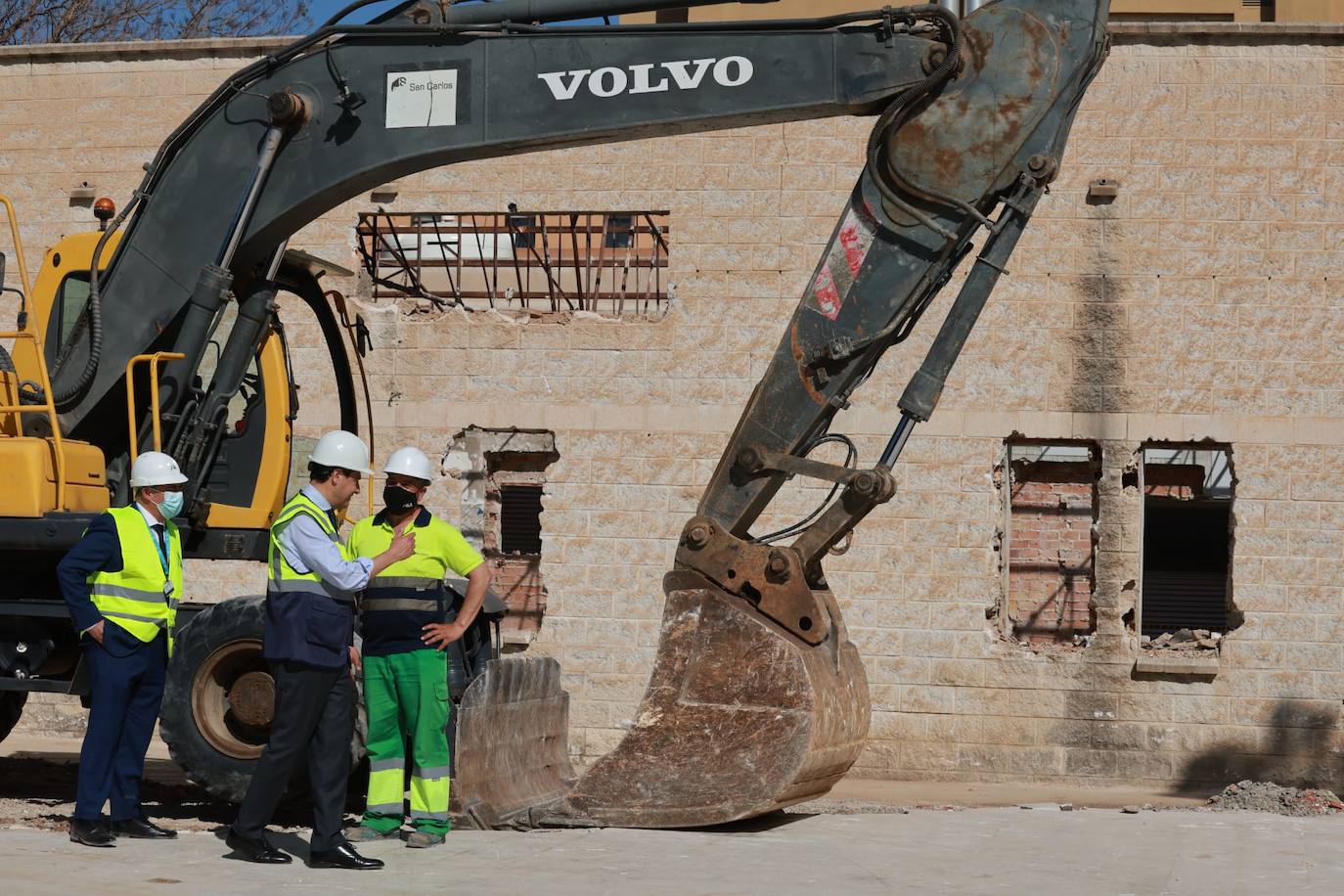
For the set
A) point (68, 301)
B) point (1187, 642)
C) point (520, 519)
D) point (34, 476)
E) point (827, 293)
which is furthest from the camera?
point (520, 519)

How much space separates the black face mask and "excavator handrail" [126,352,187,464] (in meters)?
1.73

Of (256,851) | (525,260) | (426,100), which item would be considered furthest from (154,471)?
(525,260)

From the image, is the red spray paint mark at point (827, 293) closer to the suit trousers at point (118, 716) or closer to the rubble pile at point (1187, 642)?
the suit trousers at point (118, 716)

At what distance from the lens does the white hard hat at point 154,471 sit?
814 cm

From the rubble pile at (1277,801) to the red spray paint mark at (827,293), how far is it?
4.65 m

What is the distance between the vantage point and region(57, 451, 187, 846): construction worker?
780 cm

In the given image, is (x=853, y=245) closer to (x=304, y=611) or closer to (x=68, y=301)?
(x=304, y=611)

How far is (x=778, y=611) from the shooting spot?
324 inches

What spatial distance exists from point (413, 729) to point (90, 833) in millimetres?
1430

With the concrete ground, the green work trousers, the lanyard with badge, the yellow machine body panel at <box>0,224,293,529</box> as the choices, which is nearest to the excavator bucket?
the concrete ground

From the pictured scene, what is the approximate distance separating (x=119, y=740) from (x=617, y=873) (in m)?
2.42

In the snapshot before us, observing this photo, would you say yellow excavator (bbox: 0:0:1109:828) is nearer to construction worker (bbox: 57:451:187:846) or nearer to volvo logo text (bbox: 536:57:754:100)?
volvo logo text (bbox: 536:57:754:100)

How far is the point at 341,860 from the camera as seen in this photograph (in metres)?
7.18

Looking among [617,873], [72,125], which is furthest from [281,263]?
[72,125]
